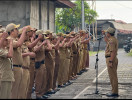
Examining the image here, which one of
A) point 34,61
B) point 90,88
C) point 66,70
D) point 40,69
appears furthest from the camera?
point 66,70

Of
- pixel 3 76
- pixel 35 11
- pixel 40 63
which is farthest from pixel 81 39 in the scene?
pixel 3 76

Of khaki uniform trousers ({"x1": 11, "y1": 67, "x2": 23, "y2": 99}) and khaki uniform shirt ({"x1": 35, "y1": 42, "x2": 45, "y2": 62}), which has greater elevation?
khaki uniform shirt ({"x1": 35, "y1": 42, "x2": 45, "y2": 62})

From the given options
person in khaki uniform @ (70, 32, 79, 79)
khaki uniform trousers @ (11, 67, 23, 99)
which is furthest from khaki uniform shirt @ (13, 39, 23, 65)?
person in khaki uniform @ (70, 32, 79, 79)

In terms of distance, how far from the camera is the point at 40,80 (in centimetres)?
1131

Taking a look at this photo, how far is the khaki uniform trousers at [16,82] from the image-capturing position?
29.5 ft

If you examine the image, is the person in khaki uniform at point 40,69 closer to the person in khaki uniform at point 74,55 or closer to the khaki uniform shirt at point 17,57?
the khaki uniform shirt at point 17,57

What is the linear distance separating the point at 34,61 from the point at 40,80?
0.83m

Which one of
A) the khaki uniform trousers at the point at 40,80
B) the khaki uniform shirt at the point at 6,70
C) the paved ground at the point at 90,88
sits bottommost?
the paved ground at the point at 90,88

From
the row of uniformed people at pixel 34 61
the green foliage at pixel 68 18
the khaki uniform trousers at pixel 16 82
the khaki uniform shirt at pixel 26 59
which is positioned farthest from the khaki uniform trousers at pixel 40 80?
the green foliage at pixel 68 18

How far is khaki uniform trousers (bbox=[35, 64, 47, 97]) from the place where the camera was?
Result: 11.2 m

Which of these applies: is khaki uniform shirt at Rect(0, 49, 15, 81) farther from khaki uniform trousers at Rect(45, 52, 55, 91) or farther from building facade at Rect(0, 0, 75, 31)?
building facade at Rect(0, 0, 75, 31)

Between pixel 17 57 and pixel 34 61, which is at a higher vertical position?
pixel 17 57

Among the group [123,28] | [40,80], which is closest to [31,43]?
[40,80]

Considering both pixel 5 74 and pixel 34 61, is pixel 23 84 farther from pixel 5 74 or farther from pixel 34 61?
pixel 34 61
